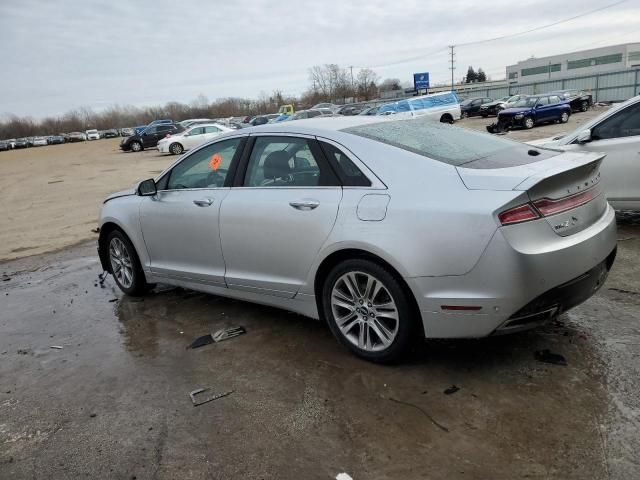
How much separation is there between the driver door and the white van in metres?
27.4

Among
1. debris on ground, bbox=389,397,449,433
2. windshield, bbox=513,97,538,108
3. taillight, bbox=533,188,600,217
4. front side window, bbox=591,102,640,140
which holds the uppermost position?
taillight, bbox=533,188,600,217

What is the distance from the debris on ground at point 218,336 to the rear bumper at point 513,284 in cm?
185

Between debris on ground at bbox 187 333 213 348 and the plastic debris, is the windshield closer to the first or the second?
the plastic debris

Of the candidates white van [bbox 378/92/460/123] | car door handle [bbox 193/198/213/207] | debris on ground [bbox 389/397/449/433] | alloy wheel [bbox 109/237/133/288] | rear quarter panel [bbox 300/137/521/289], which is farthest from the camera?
white van [bbox 378/92/460/123]

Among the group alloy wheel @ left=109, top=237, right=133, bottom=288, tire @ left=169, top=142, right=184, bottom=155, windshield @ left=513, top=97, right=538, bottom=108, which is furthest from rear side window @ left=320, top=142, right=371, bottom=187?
tire @ left=169, top=142, right=184, bottom=155

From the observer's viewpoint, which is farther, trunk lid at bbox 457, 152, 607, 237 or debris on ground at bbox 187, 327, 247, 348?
debris on ground at bbox 187, 327, 247, 348

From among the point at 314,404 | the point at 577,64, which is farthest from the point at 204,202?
the point at 577,64

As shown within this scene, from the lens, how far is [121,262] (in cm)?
580

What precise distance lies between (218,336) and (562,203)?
9.30ft

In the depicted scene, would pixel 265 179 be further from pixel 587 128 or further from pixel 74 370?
pixel 587 128

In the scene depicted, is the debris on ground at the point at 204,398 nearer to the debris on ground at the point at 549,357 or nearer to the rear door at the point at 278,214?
the rear door at the point at 278,214

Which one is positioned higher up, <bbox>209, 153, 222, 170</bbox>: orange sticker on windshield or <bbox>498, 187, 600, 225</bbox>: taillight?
<bbox>209, 153, 222, 170</bbox>: orange sticker on windshield

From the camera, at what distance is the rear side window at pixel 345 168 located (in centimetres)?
359

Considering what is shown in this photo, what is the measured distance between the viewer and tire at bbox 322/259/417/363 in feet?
11.1
